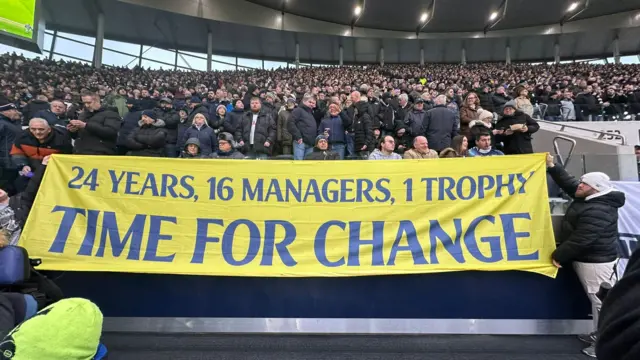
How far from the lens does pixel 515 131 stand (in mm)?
5266

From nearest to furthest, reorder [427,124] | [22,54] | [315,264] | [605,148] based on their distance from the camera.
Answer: [315,264] → [427,124] → [605,148] → [22,54]

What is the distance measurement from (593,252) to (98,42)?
24.6m

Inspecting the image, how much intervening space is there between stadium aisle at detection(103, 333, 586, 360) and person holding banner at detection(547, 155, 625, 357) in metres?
0.47

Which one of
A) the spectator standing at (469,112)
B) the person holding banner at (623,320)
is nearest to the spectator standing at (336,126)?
the spectator standing at (469,112)

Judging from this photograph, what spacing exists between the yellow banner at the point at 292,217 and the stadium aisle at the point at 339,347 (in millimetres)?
603

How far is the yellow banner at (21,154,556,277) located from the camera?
3.55 meters

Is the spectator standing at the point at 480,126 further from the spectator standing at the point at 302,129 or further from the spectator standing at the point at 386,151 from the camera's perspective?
the spectator standing at the point at 302,129

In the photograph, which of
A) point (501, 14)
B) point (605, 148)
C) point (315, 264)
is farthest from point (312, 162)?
point (501, 14)

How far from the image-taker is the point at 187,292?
3682 mm

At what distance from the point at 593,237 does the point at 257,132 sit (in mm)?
4809

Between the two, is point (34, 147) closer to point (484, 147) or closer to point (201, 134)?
point (201, 134)

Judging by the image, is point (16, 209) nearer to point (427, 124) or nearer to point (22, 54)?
A: point (427, 124)

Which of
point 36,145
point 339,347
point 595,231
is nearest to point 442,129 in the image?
point 595,231

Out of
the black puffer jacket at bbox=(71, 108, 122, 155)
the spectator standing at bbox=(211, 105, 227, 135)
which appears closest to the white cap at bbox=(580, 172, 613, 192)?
the black puffer jacket at bbox=(71, 108, 122, 155)
